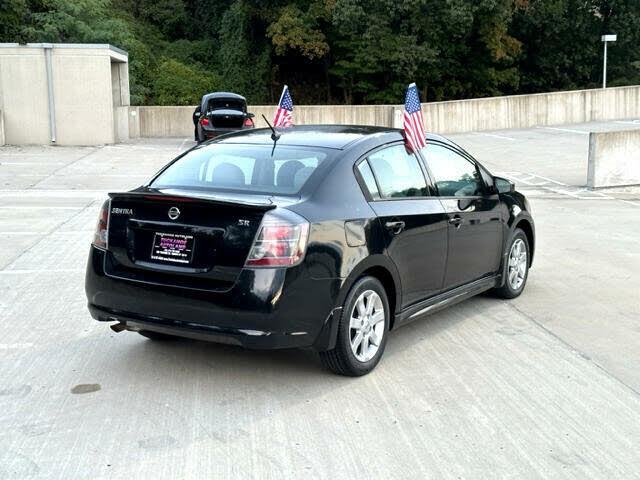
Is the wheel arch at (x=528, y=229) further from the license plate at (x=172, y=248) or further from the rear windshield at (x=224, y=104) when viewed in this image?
the rear windshield at (x=224, y=104)

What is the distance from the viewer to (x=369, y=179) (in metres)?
5.61

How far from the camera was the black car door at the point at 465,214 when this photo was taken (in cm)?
628

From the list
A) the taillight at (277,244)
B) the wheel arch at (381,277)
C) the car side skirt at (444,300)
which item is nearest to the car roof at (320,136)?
the wheel arch at (381,277)

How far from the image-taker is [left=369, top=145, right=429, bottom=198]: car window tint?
5735 millimetres

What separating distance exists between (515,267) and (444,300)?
57.9 inches

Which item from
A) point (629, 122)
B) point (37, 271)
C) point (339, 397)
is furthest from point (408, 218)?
point (629, 122)

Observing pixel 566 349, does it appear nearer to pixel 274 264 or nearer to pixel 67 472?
pixel 274 264

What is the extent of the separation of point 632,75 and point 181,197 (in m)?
54.4

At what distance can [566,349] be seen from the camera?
19.6ft

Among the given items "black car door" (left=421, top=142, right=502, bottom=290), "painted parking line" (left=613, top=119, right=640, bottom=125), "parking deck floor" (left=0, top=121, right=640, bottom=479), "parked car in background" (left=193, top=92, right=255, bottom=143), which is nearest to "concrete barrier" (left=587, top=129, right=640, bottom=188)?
"parking deck floor" (left=0, top=121, right=640, bottom=479)

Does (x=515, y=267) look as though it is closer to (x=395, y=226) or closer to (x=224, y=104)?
(x=395, y=226)

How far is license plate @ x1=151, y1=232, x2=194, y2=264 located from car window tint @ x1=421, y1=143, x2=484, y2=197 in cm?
216

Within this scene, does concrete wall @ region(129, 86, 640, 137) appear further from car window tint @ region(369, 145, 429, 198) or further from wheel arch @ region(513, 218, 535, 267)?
car window tint @ region(369, 145, 429, 198)

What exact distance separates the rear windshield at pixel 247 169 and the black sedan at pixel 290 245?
1cm
